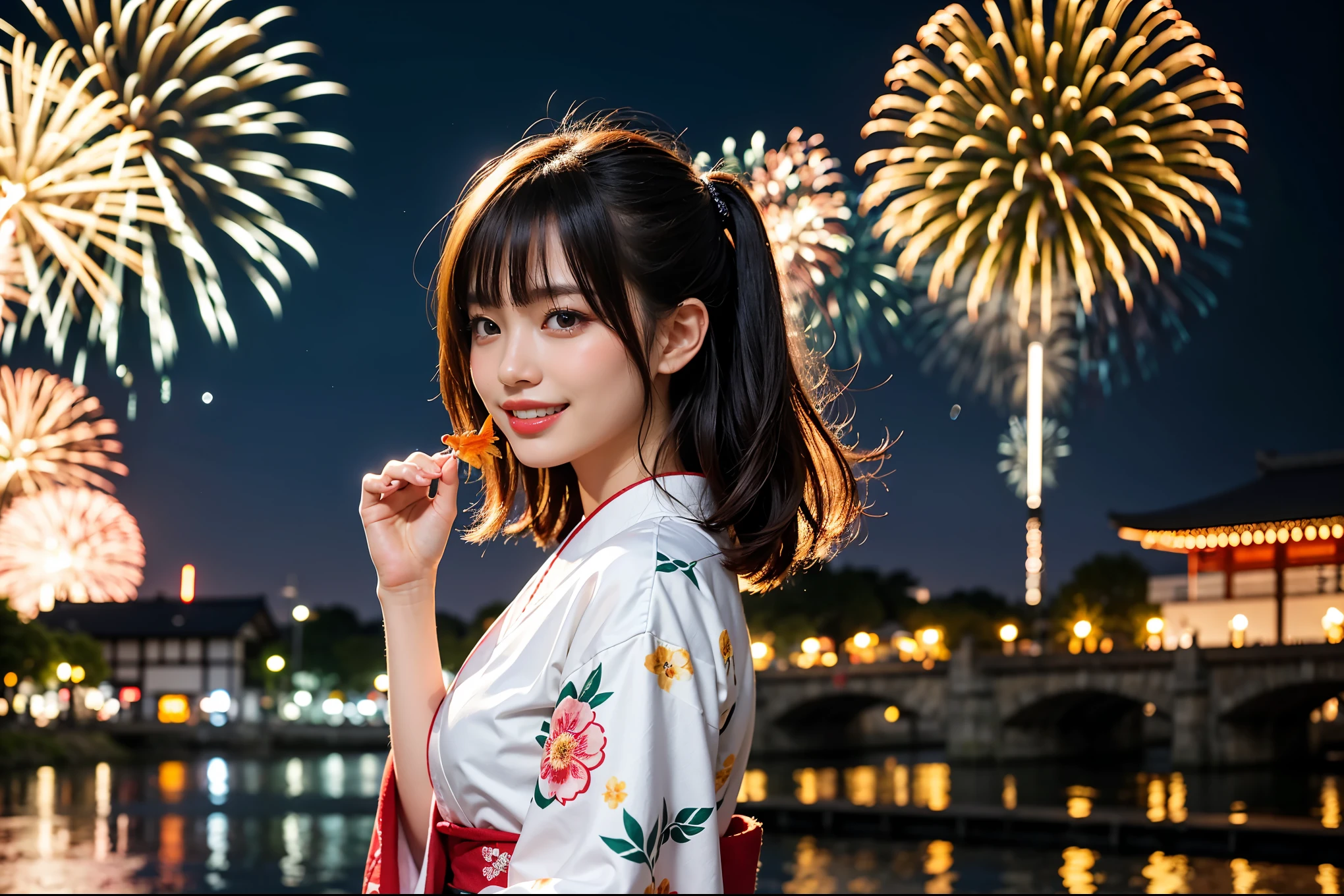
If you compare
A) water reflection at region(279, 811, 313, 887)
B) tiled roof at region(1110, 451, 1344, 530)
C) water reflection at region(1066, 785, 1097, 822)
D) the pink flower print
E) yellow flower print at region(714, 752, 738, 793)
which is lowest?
water reflection at region(1066, 785, 1097, 822)

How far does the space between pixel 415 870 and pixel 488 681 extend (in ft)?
2.00

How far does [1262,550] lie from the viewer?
45.5 m

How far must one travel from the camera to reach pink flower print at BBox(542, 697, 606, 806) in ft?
6.00

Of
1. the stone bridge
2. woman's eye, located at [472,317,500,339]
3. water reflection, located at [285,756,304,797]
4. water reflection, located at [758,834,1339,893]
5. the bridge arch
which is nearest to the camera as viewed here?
woman's eye, located at [472,317,500,339]

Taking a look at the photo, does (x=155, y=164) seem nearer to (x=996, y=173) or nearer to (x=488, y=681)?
(x=996, y=173)

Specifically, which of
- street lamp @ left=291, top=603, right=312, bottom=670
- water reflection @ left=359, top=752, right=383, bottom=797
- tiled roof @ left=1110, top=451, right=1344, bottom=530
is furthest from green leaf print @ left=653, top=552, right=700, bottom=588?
street lamp @ left=291, top=603, right=312, bottom=670

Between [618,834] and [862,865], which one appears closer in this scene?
[618,834]

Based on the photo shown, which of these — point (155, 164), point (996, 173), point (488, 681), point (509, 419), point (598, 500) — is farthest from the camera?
point (996, 173)

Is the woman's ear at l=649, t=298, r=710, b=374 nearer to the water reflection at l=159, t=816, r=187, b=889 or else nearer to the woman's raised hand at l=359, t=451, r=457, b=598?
the woman's raised hand at l=359, t=451, r=457, b=598

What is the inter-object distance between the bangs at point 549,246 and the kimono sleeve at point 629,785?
0.61 meters

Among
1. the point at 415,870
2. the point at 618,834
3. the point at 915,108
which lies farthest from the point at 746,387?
the point at 915,108

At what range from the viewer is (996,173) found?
26062 mm

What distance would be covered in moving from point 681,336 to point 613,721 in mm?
758

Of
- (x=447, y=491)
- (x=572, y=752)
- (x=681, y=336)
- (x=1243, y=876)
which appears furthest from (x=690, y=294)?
(x=1243, y=876)
